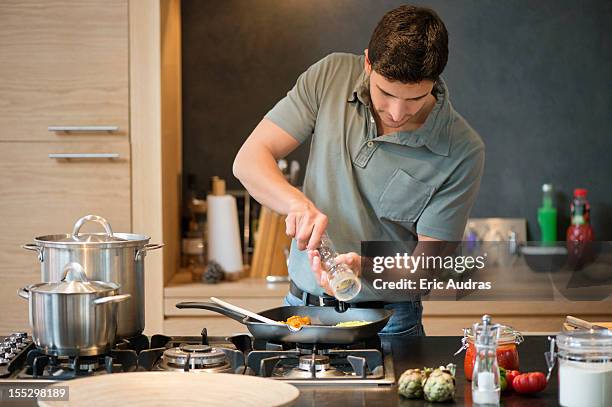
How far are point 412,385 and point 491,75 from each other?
266cm

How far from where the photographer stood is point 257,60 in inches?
170

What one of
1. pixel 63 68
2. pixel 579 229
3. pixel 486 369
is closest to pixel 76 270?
pixel 486 369

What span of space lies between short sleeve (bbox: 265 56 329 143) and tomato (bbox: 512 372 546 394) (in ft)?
3.47

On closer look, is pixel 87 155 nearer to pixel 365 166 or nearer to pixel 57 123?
pixel 57 123

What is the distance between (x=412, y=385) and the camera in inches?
73.8

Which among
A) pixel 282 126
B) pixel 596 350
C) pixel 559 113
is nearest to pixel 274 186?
pixel 282 126

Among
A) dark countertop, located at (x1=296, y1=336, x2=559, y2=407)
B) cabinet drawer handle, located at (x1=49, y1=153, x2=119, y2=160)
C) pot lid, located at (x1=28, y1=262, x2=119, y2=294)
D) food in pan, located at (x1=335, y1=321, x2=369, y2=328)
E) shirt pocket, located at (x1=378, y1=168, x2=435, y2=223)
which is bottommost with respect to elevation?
dark countertop, located at (x1=296, y1=336, x2=559, y2=407)

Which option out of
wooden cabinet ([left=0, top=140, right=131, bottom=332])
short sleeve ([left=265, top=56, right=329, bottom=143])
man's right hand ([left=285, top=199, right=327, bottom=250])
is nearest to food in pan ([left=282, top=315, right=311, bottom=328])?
man's right hand ([left=285, top=199, right=327, bottom=250])

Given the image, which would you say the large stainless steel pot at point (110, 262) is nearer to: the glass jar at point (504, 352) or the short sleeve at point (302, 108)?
the short sleeve at point (302, 108)

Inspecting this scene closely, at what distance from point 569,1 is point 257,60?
1.38 meters

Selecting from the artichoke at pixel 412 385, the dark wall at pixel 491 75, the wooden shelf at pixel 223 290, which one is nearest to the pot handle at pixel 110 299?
the artichoke at pixel 412 385

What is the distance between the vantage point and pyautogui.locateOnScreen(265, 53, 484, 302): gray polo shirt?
2.63 metres

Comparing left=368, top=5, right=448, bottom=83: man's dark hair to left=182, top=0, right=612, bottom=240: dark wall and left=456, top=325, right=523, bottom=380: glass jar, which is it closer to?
left=456, top=325, right=523, bottom=380: glass jar

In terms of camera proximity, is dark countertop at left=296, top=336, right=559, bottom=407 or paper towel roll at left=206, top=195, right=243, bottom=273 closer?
dark countertop at left=296, top=336, right=559, bottom=407
